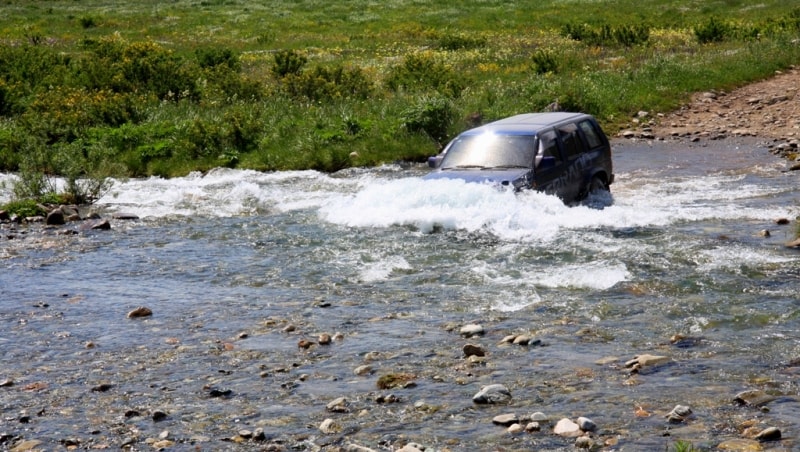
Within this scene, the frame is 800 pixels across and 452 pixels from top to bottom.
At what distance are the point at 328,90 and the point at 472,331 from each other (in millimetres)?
21990

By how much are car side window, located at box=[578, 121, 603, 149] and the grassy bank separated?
7534 mm

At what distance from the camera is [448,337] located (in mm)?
11422

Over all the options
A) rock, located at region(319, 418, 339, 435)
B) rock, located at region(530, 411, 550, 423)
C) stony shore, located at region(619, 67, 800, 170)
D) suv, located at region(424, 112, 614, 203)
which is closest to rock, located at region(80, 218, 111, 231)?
suv, located at region(424, 112, 614, 203)

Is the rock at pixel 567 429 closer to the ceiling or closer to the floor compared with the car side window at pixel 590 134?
closer to the floor

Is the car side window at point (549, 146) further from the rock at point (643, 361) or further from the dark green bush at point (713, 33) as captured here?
the dark green bush at point (713, 33)

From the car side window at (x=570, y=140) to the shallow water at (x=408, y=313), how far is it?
3.47 ft

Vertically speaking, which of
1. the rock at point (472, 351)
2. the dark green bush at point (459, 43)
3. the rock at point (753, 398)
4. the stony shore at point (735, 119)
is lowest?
the stony shore at point (735, 119)

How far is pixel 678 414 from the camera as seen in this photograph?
849 centimetres

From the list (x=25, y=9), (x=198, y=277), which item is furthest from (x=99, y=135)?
(x=25, y=9)

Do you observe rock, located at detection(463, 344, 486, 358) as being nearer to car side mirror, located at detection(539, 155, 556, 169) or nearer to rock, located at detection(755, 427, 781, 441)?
rock, located at detection(755, 427, 781, 441)

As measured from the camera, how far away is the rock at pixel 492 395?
9.20 m

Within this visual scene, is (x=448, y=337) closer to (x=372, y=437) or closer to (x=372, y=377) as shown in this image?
(x=372, y=377)

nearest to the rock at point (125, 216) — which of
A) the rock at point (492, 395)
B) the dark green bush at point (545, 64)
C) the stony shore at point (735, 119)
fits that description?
the rock at point (492, 395)

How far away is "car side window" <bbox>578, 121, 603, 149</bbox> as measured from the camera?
62.0ft
